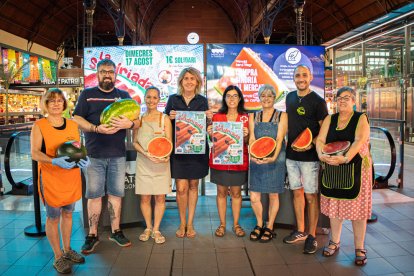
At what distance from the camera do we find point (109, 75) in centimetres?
341

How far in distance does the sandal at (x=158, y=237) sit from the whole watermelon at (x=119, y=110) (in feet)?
4.15

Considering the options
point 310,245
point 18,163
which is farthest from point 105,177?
point 18,163

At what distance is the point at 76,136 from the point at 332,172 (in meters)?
2.26

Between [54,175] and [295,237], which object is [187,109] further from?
[295,237]

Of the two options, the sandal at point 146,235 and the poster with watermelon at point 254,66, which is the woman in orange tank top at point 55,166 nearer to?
the sandal at point 146,235

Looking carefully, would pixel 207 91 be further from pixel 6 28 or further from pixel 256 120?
pixel 6 28

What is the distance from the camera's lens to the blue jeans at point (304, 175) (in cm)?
338

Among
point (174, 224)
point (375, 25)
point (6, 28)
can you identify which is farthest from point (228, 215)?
point (6, 28)

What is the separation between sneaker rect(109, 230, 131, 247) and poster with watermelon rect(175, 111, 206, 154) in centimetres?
104

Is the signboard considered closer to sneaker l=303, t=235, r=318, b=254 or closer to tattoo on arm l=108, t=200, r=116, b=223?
tattoo on arm l=108, t=200, r=116, b=223

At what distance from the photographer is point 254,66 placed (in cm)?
521

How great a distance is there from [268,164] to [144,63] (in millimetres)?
2659

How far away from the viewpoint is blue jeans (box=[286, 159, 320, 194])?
11.1 feet

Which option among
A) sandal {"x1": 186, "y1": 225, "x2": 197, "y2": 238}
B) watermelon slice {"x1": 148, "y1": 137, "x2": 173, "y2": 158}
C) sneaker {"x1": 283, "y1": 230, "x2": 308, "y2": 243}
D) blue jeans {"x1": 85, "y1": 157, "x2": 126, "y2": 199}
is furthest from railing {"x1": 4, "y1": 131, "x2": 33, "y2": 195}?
sneaker {"x1": 283, "y1": 230, "x2": 308, "y2": 243}
